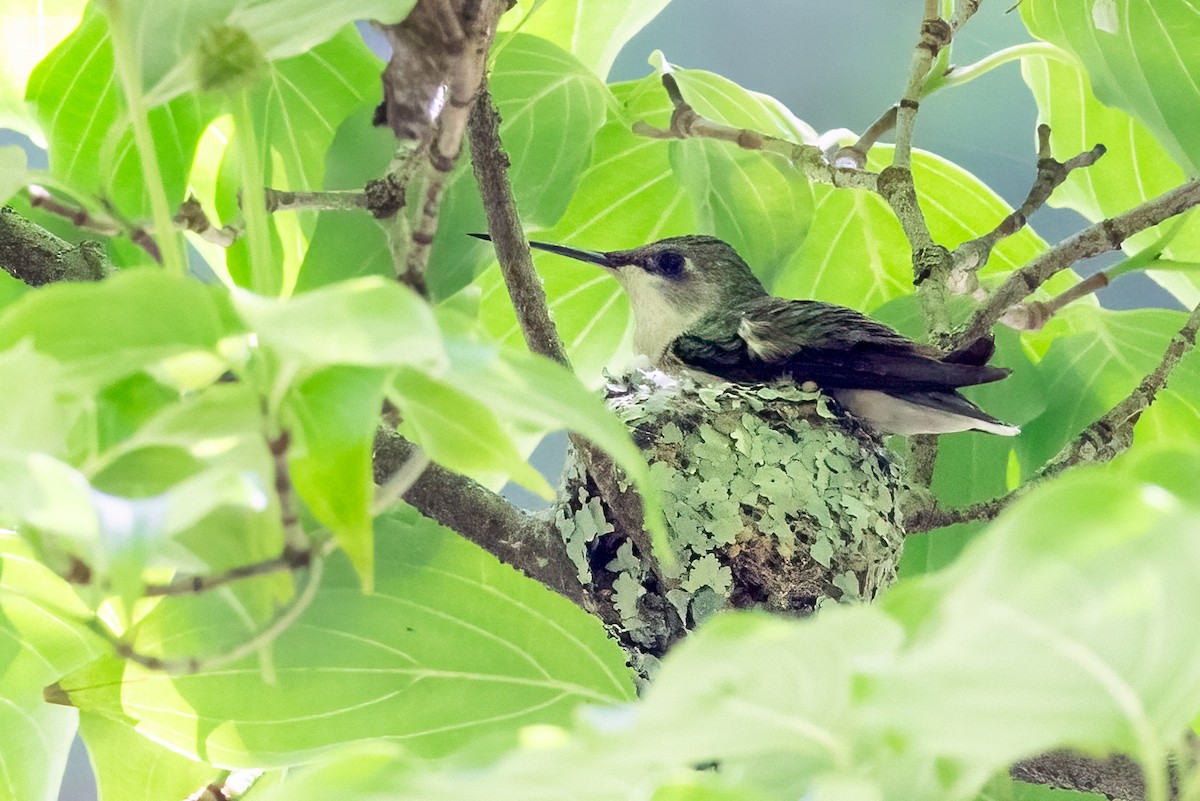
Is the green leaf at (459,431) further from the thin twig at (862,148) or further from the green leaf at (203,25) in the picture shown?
the thin twig at (862,148)

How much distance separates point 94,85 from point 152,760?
0.65 metres

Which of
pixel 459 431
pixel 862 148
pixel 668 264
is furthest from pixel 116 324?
pixel 668 264

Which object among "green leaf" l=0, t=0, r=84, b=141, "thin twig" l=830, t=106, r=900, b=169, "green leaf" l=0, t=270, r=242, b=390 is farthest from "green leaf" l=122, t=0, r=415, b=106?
"thin twig" l=830, t=106, r=900, b=169

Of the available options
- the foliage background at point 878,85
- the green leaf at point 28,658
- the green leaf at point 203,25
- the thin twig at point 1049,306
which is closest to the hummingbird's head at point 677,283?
the foliage background at point 878,85

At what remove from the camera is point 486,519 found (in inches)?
42.0

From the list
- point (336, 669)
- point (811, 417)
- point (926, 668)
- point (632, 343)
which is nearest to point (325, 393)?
point (926, 668)

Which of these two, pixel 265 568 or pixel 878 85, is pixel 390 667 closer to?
pixel 265 568

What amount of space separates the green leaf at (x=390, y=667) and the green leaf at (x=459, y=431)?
1.66 ft

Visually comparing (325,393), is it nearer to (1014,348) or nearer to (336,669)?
(336,669)

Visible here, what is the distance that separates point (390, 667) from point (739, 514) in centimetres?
41

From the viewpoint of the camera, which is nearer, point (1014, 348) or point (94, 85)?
point (94, 85)

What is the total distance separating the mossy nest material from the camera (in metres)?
1.14

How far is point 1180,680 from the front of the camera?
336 millimetres

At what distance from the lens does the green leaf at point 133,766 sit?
3.54 ft
